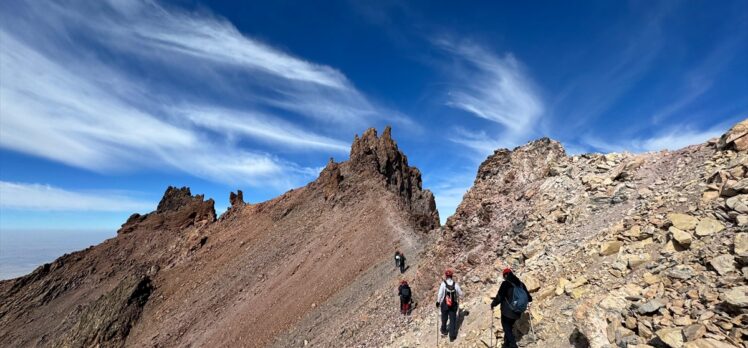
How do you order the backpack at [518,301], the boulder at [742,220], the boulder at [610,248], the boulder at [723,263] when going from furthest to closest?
the boulder at [610,248] → the backpack at [518,301] → the boulder at [742,220] → the boulder at [723,263]

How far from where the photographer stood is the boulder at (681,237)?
9.24 meters

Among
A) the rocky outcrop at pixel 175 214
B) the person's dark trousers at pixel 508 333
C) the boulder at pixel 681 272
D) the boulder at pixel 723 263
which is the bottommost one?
the person's dark trousers at pixel 508 333

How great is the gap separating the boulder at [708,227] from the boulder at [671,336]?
3395mm

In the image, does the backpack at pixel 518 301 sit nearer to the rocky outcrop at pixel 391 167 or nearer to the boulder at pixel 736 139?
the boulder at pixel 736 139

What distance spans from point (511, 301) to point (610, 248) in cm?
371

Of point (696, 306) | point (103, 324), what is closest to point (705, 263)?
point (696, 306)

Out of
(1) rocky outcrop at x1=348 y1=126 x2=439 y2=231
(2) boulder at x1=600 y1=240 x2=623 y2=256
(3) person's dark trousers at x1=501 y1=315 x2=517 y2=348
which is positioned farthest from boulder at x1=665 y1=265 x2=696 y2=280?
(1) rocky outcrop at x1=348 y1=126 x2=439 y2=231

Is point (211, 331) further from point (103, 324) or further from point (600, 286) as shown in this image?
point (600, 286)

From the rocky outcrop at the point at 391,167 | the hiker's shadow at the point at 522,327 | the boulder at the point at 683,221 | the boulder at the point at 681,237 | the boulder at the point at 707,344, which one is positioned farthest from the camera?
the rocky outcrop at the point at 391,167

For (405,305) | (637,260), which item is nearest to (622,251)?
(637,260)

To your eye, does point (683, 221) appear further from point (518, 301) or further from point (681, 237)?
point (518, 301)

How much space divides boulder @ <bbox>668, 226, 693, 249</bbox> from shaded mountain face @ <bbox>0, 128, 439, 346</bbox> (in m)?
22.1

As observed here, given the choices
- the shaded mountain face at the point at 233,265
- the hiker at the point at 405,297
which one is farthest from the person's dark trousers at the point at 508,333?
the shaded mountain face at the point at 233,265

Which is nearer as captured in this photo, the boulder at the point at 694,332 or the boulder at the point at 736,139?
the boulder at the point at 694,332
